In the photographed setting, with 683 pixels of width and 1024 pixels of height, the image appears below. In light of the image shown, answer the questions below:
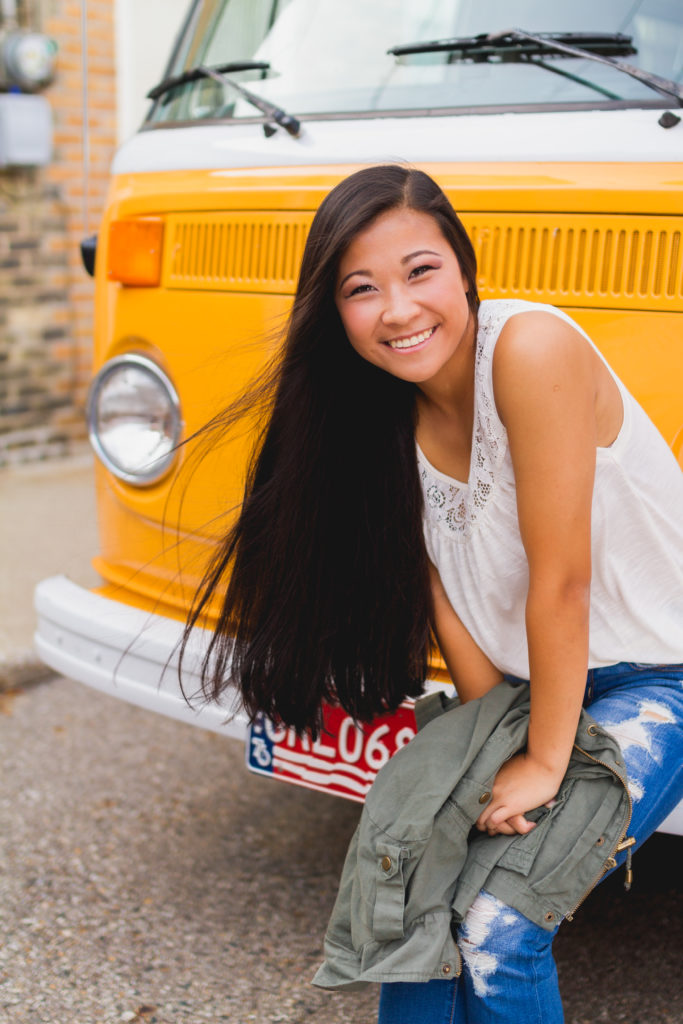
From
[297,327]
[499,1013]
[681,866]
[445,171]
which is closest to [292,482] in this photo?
[297,327]

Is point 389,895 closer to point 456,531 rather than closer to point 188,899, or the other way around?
point 456,531

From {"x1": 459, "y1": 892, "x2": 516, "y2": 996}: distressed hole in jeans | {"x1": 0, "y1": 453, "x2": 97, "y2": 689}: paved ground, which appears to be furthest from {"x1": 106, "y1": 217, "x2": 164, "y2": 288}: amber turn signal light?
{"x1": 0, "y1": 453, "x2": 97, "y2": 689}: paved ground

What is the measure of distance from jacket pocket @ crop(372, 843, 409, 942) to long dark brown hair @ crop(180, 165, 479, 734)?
1.42ft

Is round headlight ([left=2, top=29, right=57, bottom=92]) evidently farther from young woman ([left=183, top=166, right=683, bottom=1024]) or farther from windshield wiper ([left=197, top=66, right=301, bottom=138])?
young woman ([left=183, top=166, right=683, bottom=1024])

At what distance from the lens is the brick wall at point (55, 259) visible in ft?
19.6

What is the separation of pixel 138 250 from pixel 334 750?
1.16 metres

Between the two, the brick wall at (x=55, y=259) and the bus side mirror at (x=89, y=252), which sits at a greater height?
the bus side mirror at (x=89, y=252)

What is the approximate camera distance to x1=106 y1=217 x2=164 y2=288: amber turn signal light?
8.09ft

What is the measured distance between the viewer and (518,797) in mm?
1604

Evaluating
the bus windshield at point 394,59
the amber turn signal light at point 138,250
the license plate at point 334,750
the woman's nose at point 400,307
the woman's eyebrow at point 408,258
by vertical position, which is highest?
the bus windshield at point 394,59

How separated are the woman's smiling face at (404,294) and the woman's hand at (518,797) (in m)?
0.60

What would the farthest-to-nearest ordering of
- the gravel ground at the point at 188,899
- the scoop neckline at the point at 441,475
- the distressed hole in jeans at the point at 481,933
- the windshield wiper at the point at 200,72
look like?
the windshield wiper at the point at 200,72, the gravel ground at the point at 188,899, the scoop neckline at the point at 441,475, the distressed hole in jeans at the point at 481,933

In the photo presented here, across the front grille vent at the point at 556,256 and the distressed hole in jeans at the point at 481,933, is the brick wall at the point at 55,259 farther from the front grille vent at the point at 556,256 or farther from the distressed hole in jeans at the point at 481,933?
the distressed hole in jeans at the point at 481,933

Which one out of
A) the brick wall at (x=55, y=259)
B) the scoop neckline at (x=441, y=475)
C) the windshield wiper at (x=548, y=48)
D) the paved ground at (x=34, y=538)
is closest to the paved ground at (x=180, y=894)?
the paved ground at (x=34, y=538)
